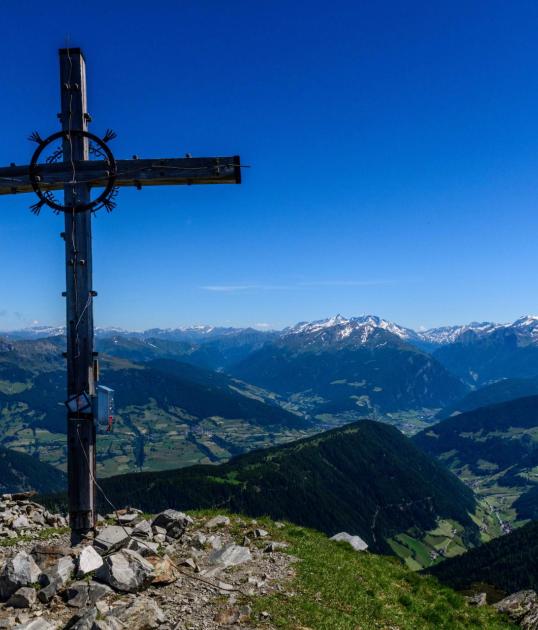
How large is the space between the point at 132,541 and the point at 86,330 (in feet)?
21.3

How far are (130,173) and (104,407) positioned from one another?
6728 millimetres

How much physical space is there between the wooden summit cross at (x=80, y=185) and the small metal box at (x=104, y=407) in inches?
7.8

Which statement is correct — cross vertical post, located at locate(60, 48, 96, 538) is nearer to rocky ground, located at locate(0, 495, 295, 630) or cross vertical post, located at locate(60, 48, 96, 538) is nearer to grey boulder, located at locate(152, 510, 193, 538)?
rocky ground, located at locate(0, 495, 295, 630)

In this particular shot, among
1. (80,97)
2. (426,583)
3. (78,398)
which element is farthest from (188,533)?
(80,97)

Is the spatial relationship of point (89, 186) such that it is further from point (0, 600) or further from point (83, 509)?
point (0, 600)

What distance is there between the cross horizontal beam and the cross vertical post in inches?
9.0

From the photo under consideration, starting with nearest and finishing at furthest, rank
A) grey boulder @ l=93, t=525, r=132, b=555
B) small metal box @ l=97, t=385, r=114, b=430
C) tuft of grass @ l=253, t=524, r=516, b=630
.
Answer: tuft of grass @ l=253, t=524, r=516, b=630 < small metal box @ l=97, t=385, r=114, b=430 < grey boulder @ l=93, t=525, r=132, b=555

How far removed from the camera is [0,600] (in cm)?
1274

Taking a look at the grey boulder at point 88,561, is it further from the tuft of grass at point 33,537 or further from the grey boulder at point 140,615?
the tuft of grass at point 33,537

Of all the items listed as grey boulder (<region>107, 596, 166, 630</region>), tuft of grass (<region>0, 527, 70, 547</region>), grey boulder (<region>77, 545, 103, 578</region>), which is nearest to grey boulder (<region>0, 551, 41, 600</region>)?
grey boulder (<region>77, 545, 103, 578</region>)

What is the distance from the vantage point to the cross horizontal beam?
46.2ft

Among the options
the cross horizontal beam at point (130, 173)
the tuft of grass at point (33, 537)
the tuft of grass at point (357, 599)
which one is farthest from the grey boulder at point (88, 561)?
the cross horizontal beam at point (130, 173)

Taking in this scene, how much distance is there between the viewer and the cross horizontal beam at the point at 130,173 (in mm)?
14078

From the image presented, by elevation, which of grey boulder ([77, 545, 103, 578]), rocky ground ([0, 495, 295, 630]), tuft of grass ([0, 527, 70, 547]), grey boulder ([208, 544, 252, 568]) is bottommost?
tuft of grass ([0, 527, 70, 547])
